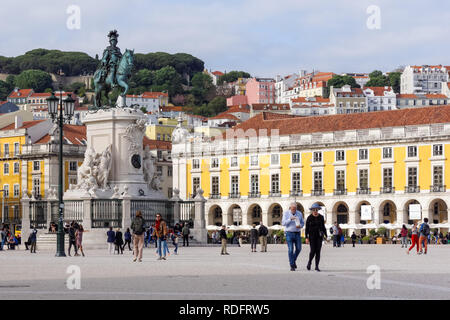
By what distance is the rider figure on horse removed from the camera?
132 ft

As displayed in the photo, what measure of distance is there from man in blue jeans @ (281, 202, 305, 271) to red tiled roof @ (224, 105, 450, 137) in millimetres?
58864

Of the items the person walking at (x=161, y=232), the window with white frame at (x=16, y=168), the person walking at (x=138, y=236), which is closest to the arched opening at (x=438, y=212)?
the window with white frame at (x=16, y=168)

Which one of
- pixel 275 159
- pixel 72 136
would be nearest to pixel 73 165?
pixel 72 136

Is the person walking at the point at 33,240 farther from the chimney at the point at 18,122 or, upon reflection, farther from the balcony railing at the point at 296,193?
the chimney at the point at 18,122

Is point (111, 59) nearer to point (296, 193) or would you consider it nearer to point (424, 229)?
point (424, 229)

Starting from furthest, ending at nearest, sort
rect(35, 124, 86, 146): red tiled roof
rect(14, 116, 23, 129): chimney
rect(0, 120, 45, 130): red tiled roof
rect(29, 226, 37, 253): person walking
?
rect(14, 116, 23, 129): chimney
rect(0, 120, 45, 130): red tiled roof
rect(35, 124, 86, 146): red tiled roof
rect(29, 226, 37, 253): person walking

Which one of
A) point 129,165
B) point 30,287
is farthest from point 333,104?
point 30,287

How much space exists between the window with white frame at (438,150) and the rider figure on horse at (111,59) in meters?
42.3

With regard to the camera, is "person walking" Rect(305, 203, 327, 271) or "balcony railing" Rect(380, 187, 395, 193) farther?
"balcony railing" Rect(380, 187, 395, 193)

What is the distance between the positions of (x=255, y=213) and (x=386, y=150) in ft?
45.2

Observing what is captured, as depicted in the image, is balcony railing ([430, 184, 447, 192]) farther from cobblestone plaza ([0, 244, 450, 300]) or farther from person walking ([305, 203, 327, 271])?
person walking ([305, 203, 327, 271])

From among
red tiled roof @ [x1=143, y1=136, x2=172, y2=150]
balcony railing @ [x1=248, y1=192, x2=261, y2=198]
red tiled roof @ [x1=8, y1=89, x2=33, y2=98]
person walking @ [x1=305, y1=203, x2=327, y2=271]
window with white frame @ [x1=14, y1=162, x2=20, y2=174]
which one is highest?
red tiled roof @ [x1=8, y1=89, x2=33, y2=98]

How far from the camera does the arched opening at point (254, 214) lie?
88100 millimetres

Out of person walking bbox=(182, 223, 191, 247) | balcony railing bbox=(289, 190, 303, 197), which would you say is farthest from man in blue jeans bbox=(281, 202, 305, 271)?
balcony railing bbox=(289, 190, 303, 197)
